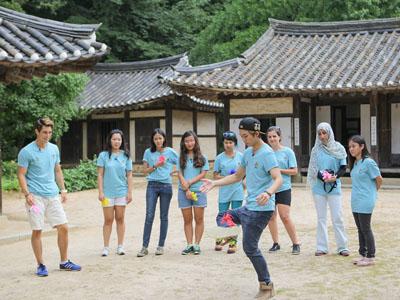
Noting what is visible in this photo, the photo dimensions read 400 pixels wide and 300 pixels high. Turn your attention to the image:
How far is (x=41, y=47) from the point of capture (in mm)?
8281

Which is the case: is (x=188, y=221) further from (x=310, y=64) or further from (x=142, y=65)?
(x=142, y=65)

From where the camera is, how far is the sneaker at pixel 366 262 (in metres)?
6.40

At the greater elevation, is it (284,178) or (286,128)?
(286,128)

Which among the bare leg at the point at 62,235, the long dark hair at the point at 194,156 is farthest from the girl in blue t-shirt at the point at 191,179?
the bare leg at the point at 62,235

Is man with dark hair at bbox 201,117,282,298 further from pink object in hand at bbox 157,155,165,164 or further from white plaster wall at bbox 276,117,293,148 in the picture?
white plaster wall at bbox 276,117,293,148

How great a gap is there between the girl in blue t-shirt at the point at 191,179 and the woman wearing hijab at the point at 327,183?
55.0 inches

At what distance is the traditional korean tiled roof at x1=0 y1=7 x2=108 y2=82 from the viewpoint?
784 centimetres

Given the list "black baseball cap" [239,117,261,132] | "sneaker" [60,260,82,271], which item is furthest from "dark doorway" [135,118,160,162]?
"black baseball cap" [239,117,261,132]

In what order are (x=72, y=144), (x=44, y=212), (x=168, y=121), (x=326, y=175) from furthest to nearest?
1. (x=72, y=144)
2. (x=168, y=121)
3. (x=326, y=175)
4. (x=44, y=212)

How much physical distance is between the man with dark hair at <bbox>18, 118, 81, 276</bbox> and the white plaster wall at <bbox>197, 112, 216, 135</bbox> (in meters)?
18.1

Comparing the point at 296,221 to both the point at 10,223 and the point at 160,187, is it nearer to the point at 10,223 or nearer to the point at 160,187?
the point at 160,187

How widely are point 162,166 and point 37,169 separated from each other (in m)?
1.73

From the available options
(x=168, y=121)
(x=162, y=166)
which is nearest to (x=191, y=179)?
(x=162, y=166)

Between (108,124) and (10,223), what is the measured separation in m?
14.6
